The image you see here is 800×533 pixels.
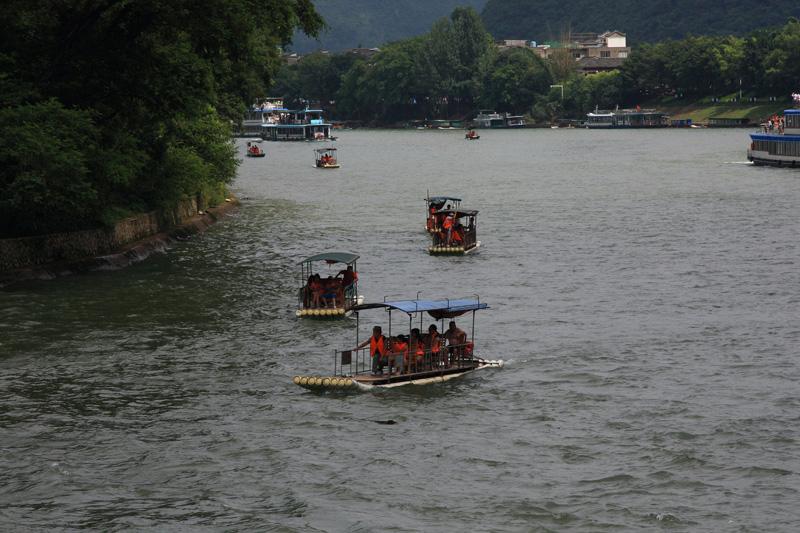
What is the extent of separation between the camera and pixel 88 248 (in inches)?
2120

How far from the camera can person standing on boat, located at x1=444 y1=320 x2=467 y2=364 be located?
3600cm

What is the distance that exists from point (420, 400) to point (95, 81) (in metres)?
26.9

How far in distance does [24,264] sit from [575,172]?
79783 millimetres

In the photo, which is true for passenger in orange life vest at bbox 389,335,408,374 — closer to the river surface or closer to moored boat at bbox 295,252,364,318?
the river surface

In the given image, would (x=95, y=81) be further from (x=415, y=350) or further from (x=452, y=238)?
(x=415, y=350)

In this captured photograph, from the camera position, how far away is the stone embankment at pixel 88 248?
49969 millimetres

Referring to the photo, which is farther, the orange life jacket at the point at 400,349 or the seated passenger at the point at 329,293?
the seated passenger at the point at 329,293

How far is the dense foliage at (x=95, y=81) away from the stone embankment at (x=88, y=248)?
64cm

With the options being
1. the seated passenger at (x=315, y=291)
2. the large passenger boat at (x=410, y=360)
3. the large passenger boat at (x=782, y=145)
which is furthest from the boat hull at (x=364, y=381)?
the large passenger boat at (x=782, y=145)

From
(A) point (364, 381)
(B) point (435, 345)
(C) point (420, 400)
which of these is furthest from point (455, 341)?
(A) point (364, 381)

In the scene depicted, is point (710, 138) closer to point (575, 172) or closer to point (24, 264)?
point (575, 172)

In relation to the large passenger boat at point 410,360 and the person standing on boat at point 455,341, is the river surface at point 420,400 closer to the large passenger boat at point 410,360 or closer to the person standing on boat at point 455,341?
the large passenger boat at point 410,360

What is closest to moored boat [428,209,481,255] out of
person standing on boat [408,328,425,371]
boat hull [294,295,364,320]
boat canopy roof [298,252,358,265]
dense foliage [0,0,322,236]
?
dense foliage [0,0,322,236]

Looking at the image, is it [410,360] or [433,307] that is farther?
[433,307]
